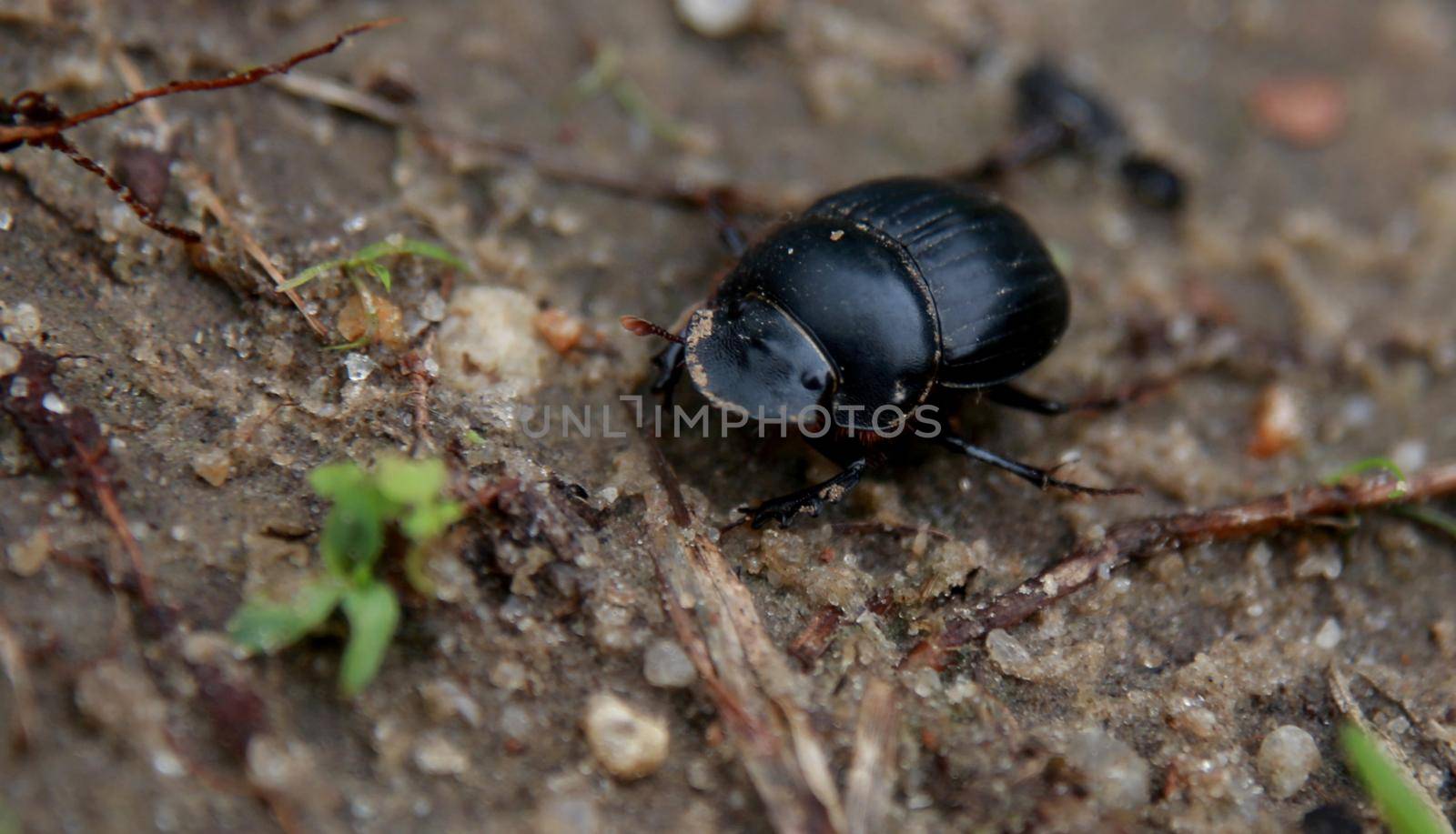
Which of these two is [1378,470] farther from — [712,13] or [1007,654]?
[712,13]

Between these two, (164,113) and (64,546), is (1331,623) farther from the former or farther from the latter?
(164,113)

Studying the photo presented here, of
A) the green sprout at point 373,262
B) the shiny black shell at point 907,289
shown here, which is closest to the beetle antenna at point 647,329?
the shiny black shell at point 907,289

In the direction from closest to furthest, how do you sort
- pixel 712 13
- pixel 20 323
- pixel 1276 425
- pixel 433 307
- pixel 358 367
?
pixel 20 323
pixel 358 367
pixel 433 307
pixel 1276 425
pixel 712 13

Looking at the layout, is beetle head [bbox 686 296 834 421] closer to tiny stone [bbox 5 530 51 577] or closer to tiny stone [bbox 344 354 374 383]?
tiny stone [bbox 344 354 374 383]

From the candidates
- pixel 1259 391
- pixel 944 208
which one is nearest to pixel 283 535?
pixel 944 208

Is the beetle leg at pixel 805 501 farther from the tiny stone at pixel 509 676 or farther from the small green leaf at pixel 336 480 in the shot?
the small green leaf at pixel 336 480

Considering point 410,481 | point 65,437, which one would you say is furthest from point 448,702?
point 65,437

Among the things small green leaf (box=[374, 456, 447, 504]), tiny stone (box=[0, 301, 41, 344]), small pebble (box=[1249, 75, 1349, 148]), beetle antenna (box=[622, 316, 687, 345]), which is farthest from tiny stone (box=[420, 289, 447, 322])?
small pebble (box=[1249, 75, 1349, 148])
